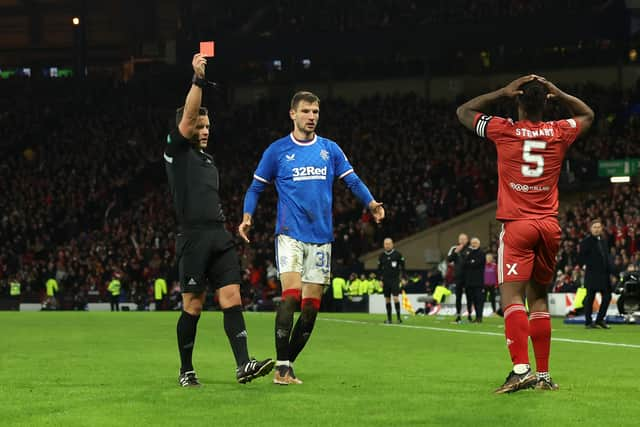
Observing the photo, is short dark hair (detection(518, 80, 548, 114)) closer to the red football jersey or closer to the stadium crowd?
the red football jersey

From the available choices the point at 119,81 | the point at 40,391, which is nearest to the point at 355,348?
the point at 40,391

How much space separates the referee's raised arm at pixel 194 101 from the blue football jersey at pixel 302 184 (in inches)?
36.2

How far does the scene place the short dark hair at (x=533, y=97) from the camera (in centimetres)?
926

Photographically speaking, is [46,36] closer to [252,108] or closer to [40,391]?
[252,108]

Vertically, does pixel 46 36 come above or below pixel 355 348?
above

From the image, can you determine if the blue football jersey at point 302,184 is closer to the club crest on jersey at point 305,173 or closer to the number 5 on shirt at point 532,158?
the club crest on jersey at point 305,173

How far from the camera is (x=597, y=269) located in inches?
925

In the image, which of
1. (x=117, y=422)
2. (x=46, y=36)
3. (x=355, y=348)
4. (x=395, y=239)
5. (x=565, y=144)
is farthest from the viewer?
(x=46, y=36)

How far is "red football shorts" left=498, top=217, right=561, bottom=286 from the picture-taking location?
9344 millimetres

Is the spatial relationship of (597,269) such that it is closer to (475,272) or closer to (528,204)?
(475,272)

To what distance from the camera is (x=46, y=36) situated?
6744cm

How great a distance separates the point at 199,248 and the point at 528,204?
2.86m

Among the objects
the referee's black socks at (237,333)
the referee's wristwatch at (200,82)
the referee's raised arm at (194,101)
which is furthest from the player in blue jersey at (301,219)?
the referee's wristwatch at (200,82)

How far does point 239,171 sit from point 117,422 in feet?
145
